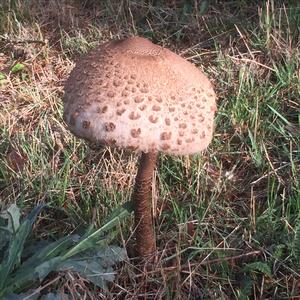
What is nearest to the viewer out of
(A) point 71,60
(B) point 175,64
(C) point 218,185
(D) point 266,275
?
(B) point 175,64

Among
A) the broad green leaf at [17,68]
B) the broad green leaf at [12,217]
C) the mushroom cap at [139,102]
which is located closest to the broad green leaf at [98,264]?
the broad green leaf at [12,217]

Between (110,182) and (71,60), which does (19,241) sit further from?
(71,60)

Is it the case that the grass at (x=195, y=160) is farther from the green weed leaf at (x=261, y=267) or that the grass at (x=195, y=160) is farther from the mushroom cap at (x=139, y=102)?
the mushroom cap at (x=139, y=102)

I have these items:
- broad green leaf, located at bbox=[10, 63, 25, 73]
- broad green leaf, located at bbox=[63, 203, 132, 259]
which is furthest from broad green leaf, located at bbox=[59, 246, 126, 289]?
broad green leaf, located at bbox=[10, 63, 25, 73]

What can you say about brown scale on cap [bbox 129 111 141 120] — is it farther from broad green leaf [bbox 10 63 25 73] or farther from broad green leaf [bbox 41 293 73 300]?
broad green leaf [bbox 10 63 25 73]

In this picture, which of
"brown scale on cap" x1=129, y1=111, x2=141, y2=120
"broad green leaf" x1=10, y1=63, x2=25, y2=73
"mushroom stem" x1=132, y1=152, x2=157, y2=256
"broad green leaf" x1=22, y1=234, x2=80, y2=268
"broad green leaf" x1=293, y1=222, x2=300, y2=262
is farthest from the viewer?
"broad green leaf" x1=10, y1=63, x2=25, y2=73

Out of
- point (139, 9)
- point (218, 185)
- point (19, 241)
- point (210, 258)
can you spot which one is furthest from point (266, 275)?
point (139, 9)
